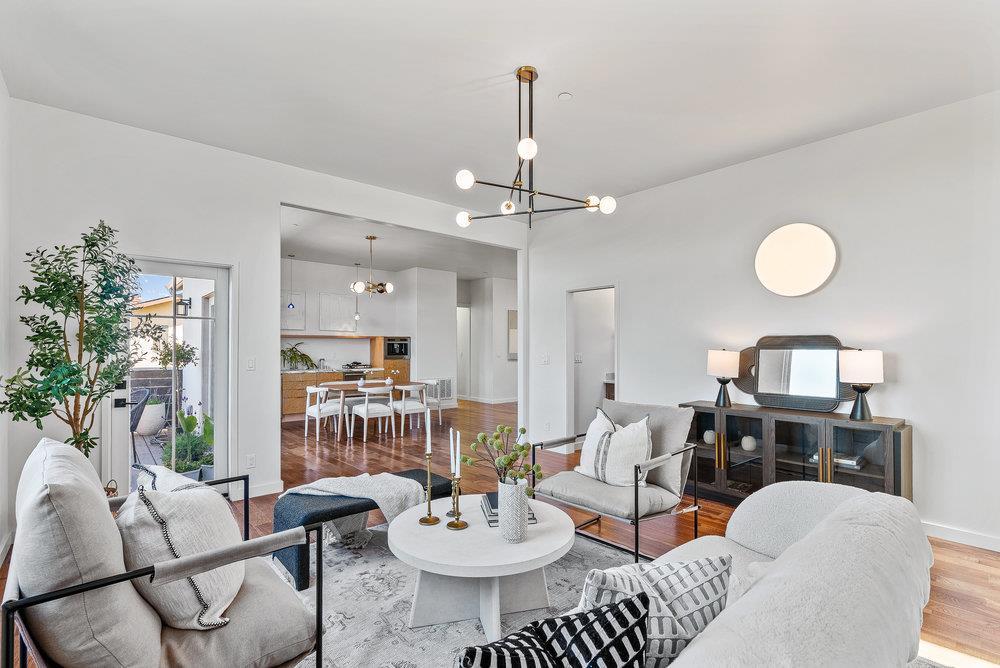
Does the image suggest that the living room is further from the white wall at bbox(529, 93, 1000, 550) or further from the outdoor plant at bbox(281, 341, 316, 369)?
the outdoor plant at bbox(281, 341, 316, 369)

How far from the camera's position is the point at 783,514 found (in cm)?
186

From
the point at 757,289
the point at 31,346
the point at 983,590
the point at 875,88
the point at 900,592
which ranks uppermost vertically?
the point at 875,88

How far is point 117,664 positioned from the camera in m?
1.14

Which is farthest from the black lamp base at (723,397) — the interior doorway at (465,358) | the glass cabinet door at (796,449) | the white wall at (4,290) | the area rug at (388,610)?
the interior doorway at (465,358)

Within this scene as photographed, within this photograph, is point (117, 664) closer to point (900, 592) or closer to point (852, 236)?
point (900, 592)

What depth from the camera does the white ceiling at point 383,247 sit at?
6117mm

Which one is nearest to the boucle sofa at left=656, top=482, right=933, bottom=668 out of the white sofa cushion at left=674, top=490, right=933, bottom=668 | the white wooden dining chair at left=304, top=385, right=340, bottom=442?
the white sofa cushion at left=674, top=490, right=933, bottom=668

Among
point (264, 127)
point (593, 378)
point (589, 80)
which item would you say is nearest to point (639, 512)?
point (589, 80)

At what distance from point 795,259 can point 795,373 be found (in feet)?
2.94

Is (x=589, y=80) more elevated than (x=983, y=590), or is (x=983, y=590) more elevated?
(x=589, y=80)

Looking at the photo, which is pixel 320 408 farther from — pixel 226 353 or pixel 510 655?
pixel 510 655

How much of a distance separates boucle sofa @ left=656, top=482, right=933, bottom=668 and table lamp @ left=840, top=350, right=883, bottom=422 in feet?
7.20

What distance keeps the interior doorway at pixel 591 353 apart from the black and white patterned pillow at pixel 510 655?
18.3 feet

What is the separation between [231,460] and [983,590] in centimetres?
484
